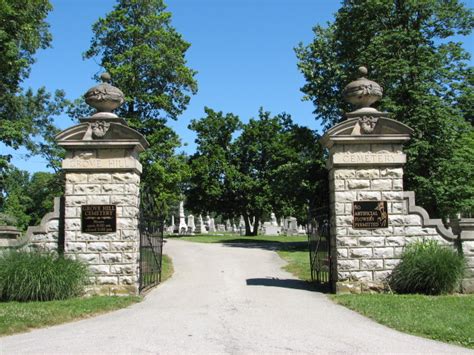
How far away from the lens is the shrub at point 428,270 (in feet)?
34.1

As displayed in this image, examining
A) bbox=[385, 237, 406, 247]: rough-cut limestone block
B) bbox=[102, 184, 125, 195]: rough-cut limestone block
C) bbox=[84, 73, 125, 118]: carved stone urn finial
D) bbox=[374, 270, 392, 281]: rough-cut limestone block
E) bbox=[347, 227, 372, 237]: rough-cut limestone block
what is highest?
bbox=[84, 73, 125, 118]: carved stone urn finial

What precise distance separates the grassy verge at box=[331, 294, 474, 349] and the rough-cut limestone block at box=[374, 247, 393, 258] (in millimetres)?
933

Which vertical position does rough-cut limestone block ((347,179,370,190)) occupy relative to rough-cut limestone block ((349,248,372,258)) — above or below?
above

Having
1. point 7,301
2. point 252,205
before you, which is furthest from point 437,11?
point 252,205

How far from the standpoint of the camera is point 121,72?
22141mm

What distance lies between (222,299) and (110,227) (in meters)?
2.94

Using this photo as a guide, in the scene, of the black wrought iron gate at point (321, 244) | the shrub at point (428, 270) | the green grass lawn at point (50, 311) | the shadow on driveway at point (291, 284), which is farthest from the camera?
the shadow on driveway at point (291, 284)

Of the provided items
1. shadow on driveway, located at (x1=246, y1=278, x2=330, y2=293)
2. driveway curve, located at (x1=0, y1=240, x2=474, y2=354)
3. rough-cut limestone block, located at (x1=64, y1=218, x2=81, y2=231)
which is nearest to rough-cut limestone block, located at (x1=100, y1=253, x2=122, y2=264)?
rough-cut limestone block, located at (x1=64, y1=218, x2=81, y2=231)

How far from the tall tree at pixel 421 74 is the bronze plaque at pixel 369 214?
10876mm

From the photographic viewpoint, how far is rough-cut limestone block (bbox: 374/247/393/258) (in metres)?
11.0

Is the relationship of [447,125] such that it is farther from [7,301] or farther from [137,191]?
[7,301]

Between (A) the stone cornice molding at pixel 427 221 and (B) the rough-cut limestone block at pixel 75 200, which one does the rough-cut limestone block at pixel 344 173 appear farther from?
(B) the rough-cut limestone block at pixel 75 200

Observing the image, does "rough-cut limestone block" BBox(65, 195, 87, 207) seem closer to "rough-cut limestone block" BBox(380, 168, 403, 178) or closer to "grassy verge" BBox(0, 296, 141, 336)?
"grassy verge" BBox(0, 296, 141, 336)

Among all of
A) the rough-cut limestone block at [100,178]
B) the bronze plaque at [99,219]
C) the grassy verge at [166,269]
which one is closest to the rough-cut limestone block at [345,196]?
the bronze plaque at [99,219]
